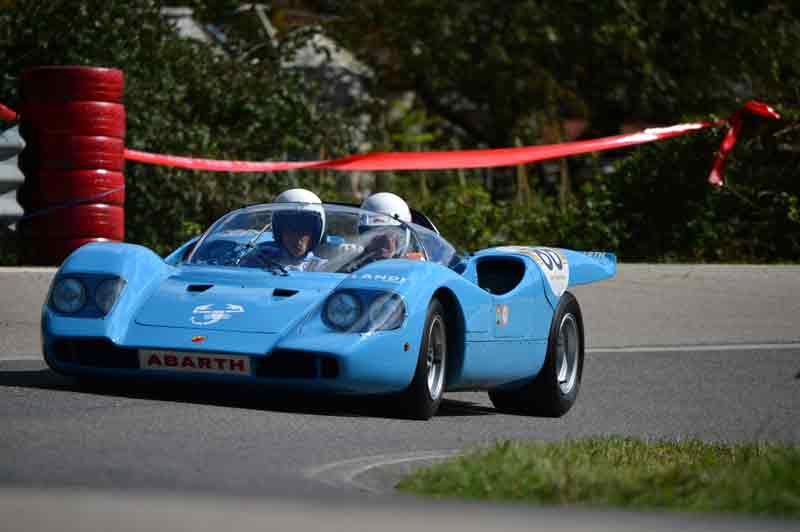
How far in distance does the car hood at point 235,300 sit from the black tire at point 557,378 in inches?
62.8

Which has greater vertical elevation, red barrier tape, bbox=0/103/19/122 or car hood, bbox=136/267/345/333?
red barrier tape, bbox=0/103/19/122

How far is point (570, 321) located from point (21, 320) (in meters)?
3.56

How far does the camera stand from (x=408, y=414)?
891cm

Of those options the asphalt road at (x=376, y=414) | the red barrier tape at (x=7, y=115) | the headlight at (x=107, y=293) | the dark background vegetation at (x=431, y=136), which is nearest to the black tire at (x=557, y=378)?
the asphalt road at (x=376, y=414)

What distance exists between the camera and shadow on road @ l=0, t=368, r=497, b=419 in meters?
8.93

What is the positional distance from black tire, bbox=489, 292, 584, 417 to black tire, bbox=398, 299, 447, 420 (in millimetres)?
1169

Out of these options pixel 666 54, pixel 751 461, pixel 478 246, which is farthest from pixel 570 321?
pixel 666 54

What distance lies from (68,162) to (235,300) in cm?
425

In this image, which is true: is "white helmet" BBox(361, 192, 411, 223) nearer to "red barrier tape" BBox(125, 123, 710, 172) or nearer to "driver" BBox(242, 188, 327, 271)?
"driver" BBox(242, 188, 327, 271)

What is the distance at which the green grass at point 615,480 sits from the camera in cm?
571

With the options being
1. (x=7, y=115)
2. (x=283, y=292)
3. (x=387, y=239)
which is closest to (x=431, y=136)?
(x=7, y=115)

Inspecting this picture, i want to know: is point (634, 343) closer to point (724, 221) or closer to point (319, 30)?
point (724, 221)

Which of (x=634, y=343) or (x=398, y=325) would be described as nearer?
(x=398, y=325)

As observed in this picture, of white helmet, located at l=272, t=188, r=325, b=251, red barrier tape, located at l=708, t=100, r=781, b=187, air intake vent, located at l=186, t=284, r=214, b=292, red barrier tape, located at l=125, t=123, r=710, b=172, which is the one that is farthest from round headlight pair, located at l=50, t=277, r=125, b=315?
red barrier tape, located at l=708, t=100, r=781, b=187
